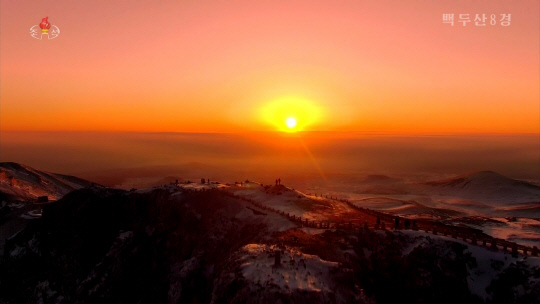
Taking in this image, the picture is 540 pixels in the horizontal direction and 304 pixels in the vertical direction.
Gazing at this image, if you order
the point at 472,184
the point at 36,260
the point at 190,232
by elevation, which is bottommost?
the point at 472,184

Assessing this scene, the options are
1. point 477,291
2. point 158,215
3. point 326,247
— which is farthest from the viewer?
point 158,215

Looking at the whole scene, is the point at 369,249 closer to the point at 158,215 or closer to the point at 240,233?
the point at 240,233

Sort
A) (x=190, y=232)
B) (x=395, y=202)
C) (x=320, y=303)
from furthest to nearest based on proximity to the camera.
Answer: (x=395, y=202), (x=190, y=232), (x=320, y=303)

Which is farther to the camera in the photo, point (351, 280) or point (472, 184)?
point (472, 184)

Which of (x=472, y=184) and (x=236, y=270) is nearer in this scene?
(x=236, y=270)

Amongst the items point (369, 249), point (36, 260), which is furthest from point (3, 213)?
point (369, 249)

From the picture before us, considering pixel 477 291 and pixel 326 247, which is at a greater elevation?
pixel 326 247

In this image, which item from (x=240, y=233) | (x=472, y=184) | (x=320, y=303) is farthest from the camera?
(x=472, y=184)

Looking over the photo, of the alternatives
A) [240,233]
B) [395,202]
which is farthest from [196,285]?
[395,202]

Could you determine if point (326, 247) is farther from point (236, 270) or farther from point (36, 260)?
point (36, 260)
